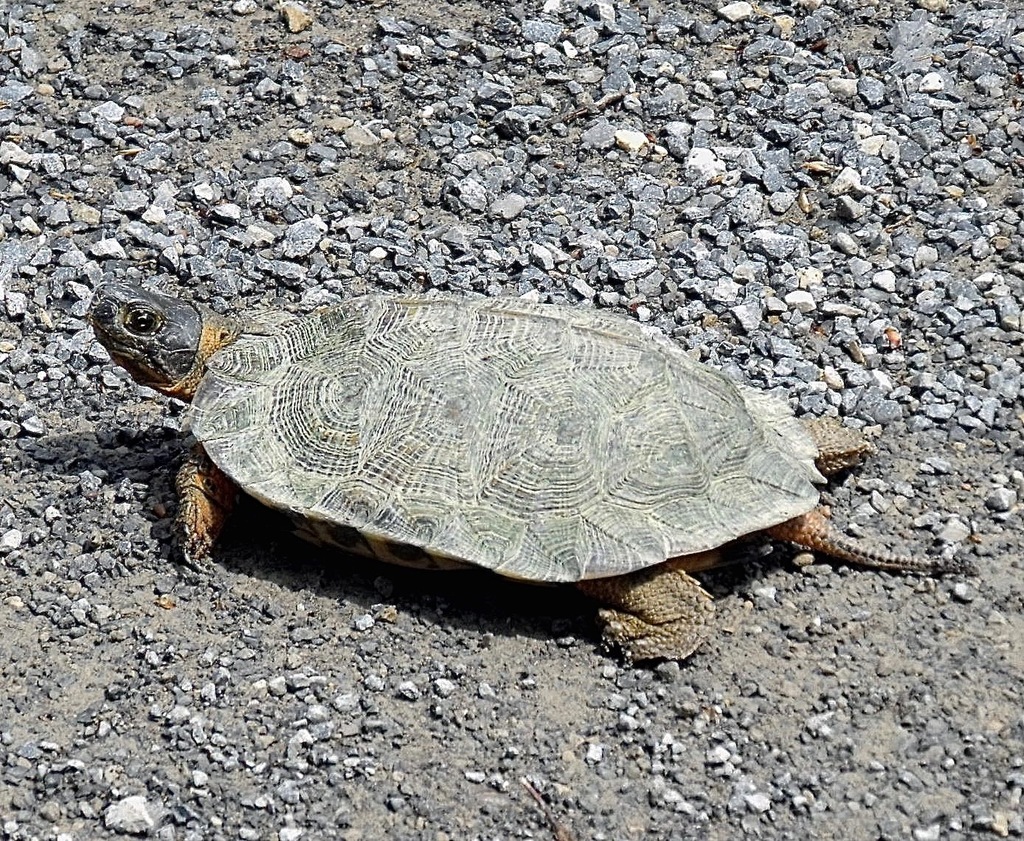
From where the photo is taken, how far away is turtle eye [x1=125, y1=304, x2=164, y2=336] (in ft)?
19.6

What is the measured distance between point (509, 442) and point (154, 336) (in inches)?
67.5

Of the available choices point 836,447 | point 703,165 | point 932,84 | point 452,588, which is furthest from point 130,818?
point 932,84

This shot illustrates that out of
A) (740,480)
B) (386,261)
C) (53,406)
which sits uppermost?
(740,480)

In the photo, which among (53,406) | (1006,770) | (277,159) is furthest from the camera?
(277,159)

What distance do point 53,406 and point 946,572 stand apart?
164 inches

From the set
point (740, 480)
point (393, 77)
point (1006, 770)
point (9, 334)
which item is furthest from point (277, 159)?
point (1006, 770)

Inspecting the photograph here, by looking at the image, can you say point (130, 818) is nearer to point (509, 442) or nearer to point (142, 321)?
point (509, 442)

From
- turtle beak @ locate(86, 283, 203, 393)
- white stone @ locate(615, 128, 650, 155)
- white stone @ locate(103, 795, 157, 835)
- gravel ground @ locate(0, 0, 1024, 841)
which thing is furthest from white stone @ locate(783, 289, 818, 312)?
white stone @ locate(103, 795, 157, 835)

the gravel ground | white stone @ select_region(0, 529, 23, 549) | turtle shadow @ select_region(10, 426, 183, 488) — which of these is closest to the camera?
the gravel ground

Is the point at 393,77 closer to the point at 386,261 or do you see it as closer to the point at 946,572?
the point at 386,261

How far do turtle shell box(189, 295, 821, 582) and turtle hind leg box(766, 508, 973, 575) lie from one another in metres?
0.17

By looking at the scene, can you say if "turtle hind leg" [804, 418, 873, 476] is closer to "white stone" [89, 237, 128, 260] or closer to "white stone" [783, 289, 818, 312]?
"white stone" [783, 289, 818, 312]

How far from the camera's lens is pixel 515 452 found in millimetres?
5363

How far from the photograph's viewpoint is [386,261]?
23.9 feet
